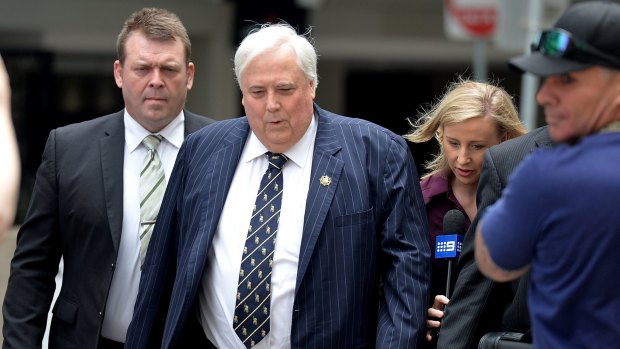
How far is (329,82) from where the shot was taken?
1886 cm

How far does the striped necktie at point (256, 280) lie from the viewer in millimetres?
4641

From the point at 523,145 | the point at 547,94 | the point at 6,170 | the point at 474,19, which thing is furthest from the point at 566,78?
the point at 474,19

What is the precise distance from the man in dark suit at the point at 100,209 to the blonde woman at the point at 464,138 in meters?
1.15

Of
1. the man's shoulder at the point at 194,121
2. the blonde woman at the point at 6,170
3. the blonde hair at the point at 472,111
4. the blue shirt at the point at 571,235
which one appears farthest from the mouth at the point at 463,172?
the blonde woman at the point at 6,170

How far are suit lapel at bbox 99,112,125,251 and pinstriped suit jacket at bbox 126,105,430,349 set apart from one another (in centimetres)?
35

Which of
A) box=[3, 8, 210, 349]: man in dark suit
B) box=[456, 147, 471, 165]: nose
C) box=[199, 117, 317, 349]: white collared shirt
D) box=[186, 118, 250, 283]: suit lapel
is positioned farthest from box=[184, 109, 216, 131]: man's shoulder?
box=[456, 147, 471, 165]: nose

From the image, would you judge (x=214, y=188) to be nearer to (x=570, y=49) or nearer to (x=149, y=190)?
(x=149, y=190)

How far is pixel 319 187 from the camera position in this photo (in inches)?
185

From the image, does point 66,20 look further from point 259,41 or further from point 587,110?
point 587,110

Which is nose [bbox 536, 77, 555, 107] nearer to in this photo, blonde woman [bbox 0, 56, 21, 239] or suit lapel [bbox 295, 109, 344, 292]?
suit lapel [bbox 295, 109, 344, 292]

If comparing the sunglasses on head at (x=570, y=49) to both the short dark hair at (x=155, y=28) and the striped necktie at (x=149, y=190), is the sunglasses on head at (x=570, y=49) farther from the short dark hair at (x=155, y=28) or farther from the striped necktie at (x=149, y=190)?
the short dark hair at (x=155, y=28)

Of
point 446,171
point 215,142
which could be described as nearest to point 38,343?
point 215,142

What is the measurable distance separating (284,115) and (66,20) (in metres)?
11.1

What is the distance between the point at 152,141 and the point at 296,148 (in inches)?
36.2
